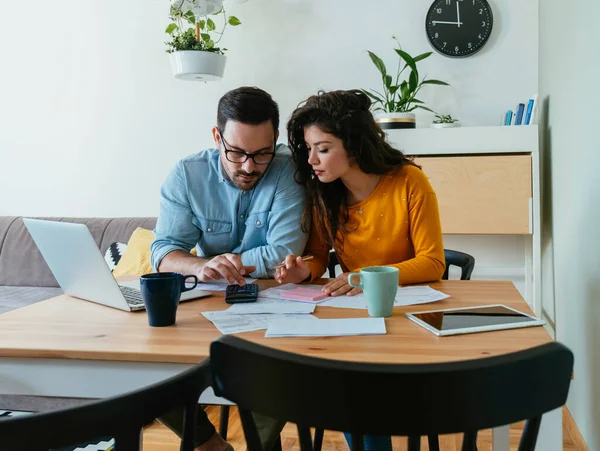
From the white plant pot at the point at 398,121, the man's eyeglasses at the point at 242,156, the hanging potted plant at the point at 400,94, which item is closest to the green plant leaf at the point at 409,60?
the hanging potted plant at the point at 400,94

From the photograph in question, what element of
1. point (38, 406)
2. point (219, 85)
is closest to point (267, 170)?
point (38, 406)

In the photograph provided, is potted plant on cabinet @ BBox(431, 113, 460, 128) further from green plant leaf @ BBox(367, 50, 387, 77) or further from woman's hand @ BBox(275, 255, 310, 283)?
woman's hand @ BBox(275, 255, 310, 283)

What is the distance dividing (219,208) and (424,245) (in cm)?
60

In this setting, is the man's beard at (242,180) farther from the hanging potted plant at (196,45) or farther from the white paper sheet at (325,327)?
the hanging potted plant at (196,45)

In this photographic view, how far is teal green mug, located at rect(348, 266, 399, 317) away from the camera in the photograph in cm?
115

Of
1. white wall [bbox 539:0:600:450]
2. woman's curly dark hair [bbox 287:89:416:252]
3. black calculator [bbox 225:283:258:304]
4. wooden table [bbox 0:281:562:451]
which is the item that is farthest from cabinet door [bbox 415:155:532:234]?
wooden table [bbox 0:281:562:451]

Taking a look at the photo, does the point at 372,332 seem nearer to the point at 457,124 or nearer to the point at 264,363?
the point at 264,363

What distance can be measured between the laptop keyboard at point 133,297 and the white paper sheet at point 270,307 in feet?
0.71

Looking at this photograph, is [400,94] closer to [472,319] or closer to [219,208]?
[219,208]

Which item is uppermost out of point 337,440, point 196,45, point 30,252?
point 196,45

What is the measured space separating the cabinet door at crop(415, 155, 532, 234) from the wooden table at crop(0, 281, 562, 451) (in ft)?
5.93

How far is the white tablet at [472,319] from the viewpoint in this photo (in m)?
1.06

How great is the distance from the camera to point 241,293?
1375 mm

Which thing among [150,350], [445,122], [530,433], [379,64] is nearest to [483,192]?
[445,122]
